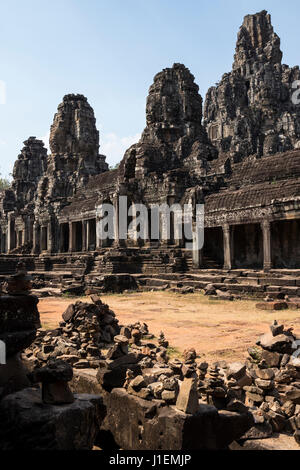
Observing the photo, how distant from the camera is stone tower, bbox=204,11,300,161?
54.2 m

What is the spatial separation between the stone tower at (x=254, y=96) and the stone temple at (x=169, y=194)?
1.52 feet

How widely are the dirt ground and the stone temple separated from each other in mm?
2610

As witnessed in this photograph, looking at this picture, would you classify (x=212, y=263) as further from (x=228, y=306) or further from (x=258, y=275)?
(x=228, y=306)

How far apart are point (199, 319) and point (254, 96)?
6492 centimetres

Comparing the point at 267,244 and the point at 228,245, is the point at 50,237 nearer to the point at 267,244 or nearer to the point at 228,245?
the point at 228,245

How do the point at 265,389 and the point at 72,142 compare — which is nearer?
the point at 265,389

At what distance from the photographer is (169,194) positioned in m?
23.6

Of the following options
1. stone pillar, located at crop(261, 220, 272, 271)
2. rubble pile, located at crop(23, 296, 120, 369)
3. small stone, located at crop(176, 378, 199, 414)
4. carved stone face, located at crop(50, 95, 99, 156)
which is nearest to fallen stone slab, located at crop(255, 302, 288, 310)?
stone pillar, located at crop(261, 220, 272, 271)

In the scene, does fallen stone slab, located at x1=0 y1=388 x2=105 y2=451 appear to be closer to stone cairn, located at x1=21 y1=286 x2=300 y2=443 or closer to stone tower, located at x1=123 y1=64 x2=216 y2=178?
stone cairn, located at x1=21 y1=286 x2=300 y2=443
